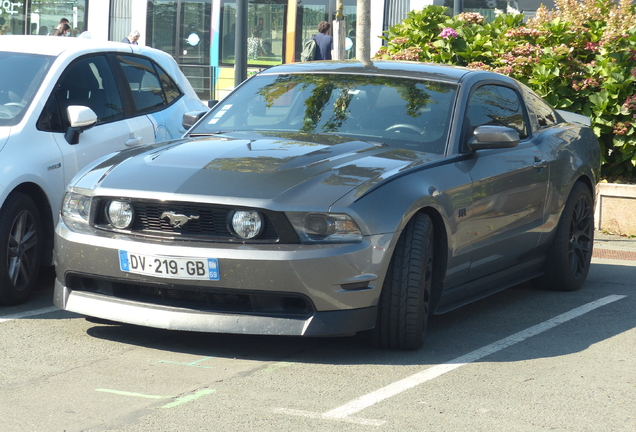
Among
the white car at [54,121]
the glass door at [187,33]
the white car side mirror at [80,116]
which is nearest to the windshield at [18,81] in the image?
the white car at [54,121]

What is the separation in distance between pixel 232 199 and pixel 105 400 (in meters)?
1.11

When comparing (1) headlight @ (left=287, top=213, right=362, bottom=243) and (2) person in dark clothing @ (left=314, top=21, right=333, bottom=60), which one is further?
(2) person in dark clothing @ (left=314, top=21, right=333, bottom=60)

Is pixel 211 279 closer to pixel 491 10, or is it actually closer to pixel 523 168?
pixel 523 168

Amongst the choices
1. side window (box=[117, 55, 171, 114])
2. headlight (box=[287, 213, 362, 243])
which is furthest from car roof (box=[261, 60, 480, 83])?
headlight (box=[287, 213, 362, 243])

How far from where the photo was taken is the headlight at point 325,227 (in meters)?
4.60

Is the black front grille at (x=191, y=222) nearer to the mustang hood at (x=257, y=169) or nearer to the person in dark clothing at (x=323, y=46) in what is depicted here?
the mustang hood at (x=257, y=169)

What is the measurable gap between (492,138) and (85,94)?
297 cm

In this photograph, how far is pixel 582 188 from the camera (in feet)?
23.5

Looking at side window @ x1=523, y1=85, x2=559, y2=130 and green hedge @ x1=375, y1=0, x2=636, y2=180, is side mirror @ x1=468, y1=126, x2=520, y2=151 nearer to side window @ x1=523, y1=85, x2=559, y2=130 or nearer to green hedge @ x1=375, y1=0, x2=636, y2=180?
side window @ x1=523, y1=85, x2=559, y2=130

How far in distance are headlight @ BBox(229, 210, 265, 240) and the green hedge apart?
6.78 meters

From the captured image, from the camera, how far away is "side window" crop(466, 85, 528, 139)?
6074mm

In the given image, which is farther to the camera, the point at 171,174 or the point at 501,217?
the point at 501,217

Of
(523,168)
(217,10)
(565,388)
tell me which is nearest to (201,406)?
(565,388)

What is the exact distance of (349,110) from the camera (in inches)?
233
